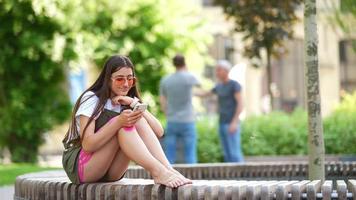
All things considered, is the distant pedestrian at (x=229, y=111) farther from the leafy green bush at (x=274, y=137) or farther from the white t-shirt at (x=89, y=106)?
the white t-shirt at (x=89, y=106)

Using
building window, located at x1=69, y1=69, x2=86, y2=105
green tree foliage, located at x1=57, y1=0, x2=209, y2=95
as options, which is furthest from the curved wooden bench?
building window, located at x1=69, y1=69, x2=86, y2=105

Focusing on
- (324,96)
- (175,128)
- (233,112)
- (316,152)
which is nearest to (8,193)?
(175,128)

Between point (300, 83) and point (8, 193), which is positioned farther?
point (300, 83)

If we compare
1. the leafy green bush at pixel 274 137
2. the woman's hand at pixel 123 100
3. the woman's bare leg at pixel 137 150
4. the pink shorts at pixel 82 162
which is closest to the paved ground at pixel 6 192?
the pink shorts at pixel 82 162

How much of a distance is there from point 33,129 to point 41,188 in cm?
1759

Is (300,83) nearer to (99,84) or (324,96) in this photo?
(324,96)

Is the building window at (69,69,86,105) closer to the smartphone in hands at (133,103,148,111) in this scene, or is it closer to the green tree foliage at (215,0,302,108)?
the green tree foliage at (215,0,302,108)

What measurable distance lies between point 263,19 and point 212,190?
1831 cm

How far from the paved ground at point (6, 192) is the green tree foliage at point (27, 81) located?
10.5m

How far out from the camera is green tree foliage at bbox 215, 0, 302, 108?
75.5 ft

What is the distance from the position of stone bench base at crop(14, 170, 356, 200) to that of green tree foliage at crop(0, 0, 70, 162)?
53.8 ft

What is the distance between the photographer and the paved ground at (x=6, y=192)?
9523mm

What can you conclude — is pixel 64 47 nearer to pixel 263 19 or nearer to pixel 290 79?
pixel 263 19

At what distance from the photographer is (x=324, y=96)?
4756 centimetres
